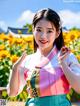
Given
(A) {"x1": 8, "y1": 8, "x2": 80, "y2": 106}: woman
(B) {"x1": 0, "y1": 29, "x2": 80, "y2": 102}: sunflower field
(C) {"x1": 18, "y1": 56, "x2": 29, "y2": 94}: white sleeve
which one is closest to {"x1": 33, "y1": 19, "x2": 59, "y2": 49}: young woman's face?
(A) {"x1": 8, "y1": 8, "x2": 80, "y2": 106}: woman

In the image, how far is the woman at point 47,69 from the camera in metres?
2.17

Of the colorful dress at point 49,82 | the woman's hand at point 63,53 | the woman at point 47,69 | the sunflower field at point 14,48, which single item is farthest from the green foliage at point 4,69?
the woman's hand at point 63,53

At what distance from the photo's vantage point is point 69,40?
20.3ft

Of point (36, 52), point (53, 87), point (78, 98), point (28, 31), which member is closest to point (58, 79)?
point (53, 87)

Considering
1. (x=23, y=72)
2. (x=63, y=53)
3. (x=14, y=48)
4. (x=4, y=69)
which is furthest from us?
(x=14, y=48)

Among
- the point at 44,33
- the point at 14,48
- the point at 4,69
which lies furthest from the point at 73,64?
the point at 14,48

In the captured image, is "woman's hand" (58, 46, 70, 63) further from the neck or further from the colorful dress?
the neck

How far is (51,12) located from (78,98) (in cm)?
321

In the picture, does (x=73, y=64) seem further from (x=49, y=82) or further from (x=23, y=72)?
(x=23, y=72)

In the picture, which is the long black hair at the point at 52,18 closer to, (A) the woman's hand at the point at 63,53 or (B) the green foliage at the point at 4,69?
(A) the woman's hand at the point at 63,53

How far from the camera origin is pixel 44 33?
7.39 ft

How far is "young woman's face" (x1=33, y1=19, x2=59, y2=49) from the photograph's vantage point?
2254mm

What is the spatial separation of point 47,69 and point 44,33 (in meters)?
0.19

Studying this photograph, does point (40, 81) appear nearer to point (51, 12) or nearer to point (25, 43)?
point (51, 12)
